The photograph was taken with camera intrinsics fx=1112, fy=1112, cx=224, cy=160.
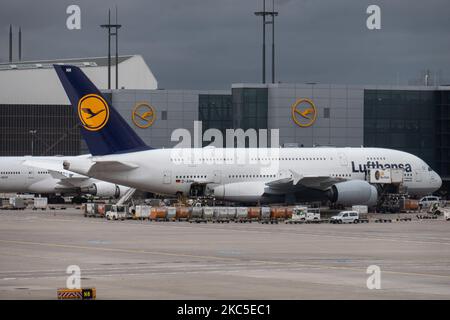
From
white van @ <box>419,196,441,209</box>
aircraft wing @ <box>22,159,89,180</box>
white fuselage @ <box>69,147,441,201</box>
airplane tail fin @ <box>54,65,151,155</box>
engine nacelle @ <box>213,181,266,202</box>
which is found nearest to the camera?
airplane tail fin @ <box>54,65,151,155</box>

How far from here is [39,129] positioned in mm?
194750

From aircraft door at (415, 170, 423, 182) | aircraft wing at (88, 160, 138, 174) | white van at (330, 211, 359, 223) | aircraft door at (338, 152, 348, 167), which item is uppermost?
aircraft door at (338, 152, 348, 167)

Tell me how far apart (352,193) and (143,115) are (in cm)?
5423

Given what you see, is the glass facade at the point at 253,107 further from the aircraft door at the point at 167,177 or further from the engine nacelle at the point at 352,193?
the engine nacelle at the point at 352,193

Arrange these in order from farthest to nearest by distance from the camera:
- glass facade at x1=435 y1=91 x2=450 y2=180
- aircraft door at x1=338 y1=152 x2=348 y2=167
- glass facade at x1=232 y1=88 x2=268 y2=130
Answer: glass facade at x1=232 y1=88 x2=268 y2=130 → glass facade at x1=435 y1=91 x2=450 y2=180 → aircraft door at x1=338 y1=152 x2=348 y2=167

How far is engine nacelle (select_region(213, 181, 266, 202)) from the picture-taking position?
8562 centimetres

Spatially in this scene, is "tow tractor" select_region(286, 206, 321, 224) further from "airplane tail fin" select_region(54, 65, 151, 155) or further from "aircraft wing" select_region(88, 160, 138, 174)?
"airplane tail fin" select_region(54, 65, 151, 155)

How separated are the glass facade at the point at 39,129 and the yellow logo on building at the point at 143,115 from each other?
62.2 m

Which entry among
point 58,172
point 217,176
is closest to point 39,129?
point 58,172

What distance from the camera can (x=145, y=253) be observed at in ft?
164

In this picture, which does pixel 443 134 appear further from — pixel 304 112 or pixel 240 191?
pixel 240 191

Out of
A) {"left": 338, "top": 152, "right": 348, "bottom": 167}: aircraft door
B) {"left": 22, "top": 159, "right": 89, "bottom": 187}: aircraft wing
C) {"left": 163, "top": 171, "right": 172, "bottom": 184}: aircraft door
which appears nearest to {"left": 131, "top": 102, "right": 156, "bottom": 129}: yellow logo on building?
{"left": 22, "top": 159, "right": 89, "bottom": 187}: aircraft wing

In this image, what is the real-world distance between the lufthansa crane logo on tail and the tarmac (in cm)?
871
